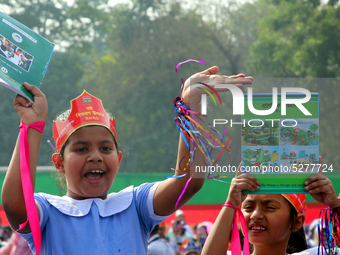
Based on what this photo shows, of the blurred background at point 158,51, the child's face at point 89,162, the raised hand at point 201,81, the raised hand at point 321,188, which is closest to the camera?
the raised hand at point 321,188

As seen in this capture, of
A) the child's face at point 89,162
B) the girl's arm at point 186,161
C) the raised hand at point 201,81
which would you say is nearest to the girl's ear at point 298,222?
the girl's arm at point 186,161

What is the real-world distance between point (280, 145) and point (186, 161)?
1.36ft

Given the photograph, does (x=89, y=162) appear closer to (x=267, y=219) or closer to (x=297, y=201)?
(x=267, y=219)

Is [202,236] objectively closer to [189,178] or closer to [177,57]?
[189,178]

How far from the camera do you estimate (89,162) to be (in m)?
2.08

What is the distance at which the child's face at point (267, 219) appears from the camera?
2105 mm

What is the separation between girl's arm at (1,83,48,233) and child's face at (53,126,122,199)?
0.82 feet

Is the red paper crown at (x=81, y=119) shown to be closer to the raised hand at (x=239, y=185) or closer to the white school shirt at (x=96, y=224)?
the white school shirt at (x=96, y=224)

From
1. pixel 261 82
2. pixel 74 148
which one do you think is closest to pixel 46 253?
pixel 74 148

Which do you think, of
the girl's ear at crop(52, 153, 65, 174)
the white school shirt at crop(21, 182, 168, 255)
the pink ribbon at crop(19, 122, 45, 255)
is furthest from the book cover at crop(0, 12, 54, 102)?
the white school shirt at crop(21, 182, 168, 255)

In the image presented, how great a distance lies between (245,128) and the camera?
5.86 ft

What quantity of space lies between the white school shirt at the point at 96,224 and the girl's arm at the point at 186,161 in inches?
2.7

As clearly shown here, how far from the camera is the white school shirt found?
1944mm

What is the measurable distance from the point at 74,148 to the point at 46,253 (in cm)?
49
